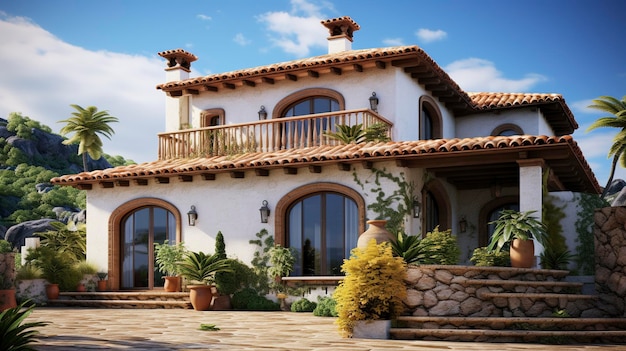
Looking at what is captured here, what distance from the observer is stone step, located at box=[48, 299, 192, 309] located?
18975mm

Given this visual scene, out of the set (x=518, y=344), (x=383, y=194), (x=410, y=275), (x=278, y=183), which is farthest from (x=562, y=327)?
(x=278, y=183)

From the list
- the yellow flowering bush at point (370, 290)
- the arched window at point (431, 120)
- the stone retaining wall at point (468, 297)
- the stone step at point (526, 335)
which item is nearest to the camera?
the stone step at point (526, 335)

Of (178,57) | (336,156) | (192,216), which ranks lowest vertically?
(192,216)

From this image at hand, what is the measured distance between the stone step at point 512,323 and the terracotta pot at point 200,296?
7.02 meters

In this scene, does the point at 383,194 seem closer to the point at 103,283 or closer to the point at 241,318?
the point at 241,318

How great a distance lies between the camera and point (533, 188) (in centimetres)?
1543

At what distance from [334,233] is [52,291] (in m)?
8.46

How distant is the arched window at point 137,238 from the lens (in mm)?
20625

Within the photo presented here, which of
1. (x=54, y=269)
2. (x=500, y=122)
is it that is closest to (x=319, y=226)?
(x=54, y=269)

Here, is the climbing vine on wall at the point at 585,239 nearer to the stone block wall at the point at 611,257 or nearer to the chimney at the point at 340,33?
the stone block wall at the point at 611,257

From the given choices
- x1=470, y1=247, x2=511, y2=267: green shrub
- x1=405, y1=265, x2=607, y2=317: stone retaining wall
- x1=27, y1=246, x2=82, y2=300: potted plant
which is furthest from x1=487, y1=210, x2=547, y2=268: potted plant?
x1=27, y1=246, x2=82, y2=300: potted plant

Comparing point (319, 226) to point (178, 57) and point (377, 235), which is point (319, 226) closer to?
point (377, 235)

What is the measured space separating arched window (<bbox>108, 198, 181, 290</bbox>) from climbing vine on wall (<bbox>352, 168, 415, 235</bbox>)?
6.18 meters

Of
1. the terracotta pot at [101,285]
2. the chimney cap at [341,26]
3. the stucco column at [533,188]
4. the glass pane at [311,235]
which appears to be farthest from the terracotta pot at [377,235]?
the chimney cap at [341,26]
